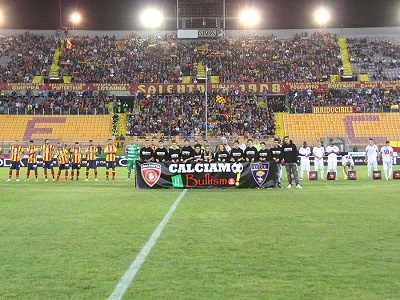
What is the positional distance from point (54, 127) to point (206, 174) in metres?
34.1

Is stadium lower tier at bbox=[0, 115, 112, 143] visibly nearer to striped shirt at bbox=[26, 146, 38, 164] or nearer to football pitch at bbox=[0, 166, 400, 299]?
striped shirt at bbox=[26, 146, 38, 164]

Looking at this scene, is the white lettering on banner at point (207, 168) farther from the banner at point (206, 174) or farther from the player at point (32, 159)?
the player at point (32, 159)

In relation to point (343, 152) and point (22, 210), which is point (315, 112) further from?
point (22, 210)

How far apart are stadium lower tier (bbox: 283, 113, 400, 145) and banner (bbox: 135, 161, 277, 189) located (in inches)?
1155

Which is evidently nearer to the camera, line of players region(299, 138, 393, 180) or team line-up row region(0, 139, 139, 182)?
line of players region(299, 138, 393, 180)

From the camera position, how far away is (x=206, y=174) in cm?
2025

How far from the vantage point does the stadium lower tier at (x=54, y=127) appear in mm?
49875

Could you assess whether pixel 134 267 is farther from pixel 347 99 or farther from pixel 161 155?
pixel 347 99

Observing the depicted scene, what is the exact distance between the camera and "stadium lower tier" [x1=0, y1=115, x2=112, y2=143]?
49875mm

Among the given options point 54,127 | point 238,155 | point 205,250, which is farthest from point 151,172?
point 54,127

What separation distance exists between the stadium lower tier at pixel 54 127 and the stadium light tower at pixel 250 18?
70.0ft

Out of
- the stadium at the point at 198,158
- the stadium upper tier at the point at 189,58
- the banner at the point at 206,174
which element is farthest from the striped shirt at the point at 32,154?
the stadium upper tier at the point at 189,58

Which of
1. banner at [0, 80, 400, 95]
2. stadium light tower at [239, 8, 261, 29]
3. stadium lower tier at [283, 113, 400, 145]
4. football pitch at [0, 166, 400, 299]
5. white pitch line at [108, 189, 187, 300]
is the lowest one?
football pitch at [0, 166, 400, 299]

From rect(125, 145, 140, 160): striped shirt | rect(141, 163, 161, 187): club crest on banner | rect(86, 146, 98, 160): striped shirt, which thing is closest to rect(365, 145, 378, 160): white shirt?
rect(125, 145, 140, 160): striped shirt
